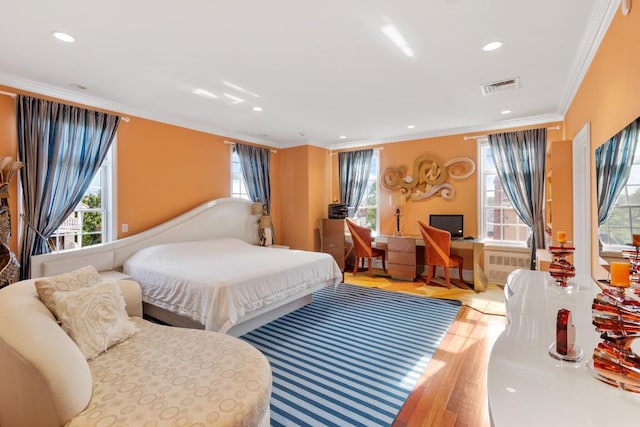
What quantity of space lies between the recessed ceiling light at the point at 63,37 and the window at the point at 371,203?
4629 millimetres

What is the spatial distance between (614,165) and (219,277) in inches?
115

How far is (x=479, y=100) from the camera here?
3584 mm

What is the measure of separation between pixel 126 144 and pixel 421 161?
447 cm

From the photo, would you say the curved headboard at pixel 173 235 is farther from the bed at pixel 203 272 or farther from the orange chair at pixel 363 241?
the orange chair at pixel 363 241

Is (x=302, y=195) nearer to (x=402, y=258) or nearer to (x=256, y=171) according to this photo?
(x=256, y=171)

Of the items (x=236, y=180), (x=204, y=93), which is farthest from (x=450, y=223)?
(x=204, y=93)

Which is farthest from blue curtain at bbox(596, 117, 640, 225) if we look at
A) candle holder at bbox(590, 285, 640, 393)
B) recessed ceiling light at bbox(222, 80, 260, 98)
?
recessed ceiling light at bbox(222, 80, 260, 98)

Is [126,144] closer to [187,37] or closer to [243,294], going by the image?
[187,37]

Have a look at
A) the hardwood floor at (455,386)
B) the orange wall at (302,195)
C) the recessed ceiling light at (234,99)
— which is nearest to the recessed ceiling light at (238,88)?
the recessed ceiling light at (234,99)

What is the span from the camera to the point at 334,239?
5.65m

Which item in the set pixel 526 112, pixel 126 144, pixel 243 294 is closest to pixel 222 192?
pixel 126 144

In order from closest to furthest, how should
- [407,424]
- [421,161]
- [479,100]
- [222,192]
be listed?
[407,424], [479,100], [222,192], [421,161]

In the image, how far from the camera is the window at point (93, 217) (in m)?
3.34

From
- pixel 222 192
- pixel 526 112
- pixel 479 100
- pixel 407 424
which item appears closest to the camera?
pixel 407 424
